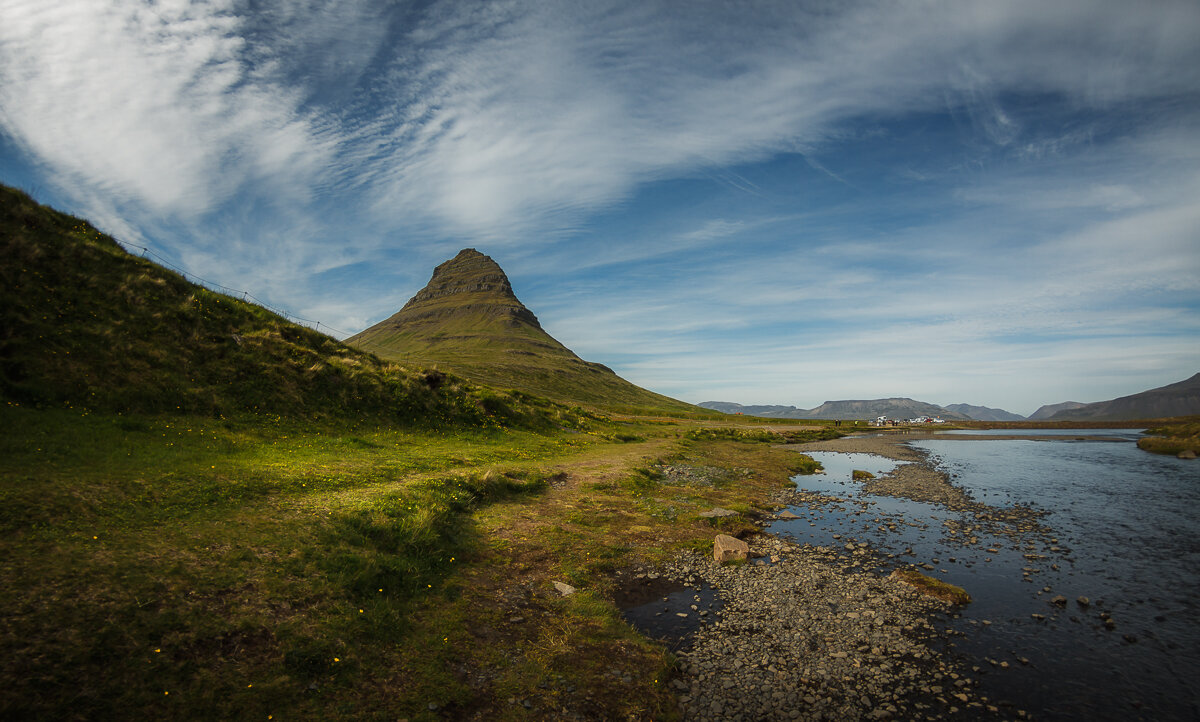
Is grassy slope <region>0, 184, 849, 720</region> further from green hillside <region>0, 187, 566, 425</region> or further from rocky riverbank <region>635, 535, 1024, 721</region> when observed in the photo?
rocky riverbank <region>635, 535, 1024, 721</region>

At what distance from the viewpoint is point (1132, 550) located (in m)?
21.8

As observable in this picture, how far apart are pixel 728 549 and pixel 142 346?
33.7 meters

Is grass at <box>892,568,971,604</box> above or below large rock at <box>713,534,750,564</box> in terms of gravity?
below

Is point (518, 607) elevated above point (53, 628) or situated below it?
below

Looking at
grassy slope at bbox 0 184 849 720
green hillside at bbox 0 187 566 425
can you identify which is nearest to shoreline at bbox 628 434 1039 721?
grassy slope at bbox 0 184 849 720

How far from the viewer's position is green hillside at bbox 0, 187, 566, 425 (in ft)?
72.4

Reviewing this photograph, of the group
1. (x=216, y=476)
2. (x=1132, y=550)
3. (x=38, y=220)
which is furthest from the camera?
(x=38, y=220)

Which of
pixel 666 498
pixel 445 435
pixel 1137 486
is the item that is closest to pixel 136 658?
pixel 666 498

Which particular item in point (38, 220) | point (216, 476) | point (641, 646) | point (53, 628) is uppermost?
point (38, 220)

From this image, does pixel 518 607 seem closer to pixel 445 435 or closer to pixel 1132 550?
pixel 445 435

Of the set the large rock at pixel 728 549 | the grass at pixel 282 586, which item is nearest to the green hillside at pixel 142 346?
the grass at pixel 282 586

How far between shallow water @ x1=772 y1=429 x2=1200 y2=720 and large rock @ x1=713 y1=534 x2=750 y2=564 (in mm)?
4742

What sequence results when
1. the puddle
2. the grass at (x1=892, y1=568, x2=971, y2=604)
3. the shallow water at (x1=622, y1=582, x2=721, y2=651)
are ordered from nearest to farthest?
1. the shallow water at (x1=622, y1=582, x2=721, y2=651)
2. the puddle
3. the grass at (x1=892, y1=568, x2=971, y2=604)

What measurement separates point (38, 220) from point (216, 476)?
25845 mm
